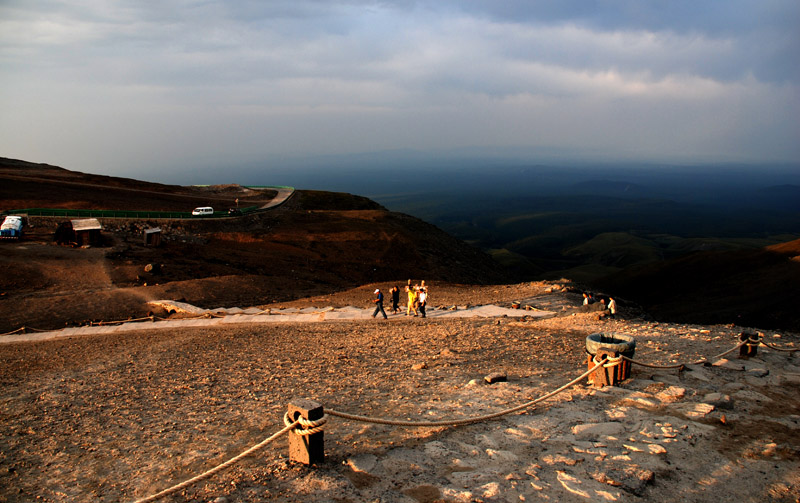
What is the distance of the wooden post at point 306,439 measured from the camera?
18.8 ft

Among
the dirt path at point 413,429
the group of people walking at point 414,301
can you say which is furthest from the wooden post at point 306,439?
the group of people walking at point 414,301

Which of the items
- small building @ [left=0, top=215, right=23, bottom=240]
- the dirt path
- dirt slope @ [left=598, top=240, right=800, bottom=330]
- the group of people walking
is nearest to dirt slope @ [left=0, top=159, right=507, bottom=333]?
small building @ [left=0, top=215, right=23, bottom=240]

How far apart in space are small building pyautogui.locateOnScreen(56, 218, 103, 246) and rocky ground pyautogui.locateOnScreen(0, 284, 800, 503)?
2345 cm

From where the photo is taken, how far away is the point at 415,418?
796 centimetres

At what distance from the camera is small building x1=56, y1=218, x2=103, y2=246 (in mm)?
34344

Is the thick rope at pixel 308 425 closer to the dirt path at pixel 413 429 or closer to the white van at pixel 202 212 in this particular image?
the dirt path at pixel 413 429

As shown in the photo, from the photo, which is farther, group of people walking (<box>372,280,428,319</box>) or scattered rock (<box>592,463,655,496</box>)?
group of people walking (<box>372,280,428,319</box>)

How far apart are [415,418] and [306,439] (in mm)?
2566

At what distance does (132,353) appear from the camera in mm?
14445

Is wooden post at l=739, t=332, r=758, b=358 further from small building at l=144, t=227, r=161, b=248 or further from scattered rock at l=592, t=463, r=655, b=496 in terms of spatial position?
small building at l=144, t=227, r=161, b=248

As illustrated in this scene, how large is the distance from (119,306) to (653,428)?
24639mm

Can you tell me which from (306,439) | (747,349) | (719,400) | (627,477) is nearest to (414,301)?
(747,349)

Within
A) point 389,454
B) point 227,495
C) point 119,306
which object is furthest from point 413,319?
point 119,306

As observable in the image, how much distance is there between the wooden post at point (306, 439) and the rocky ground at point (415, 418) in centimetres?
13
